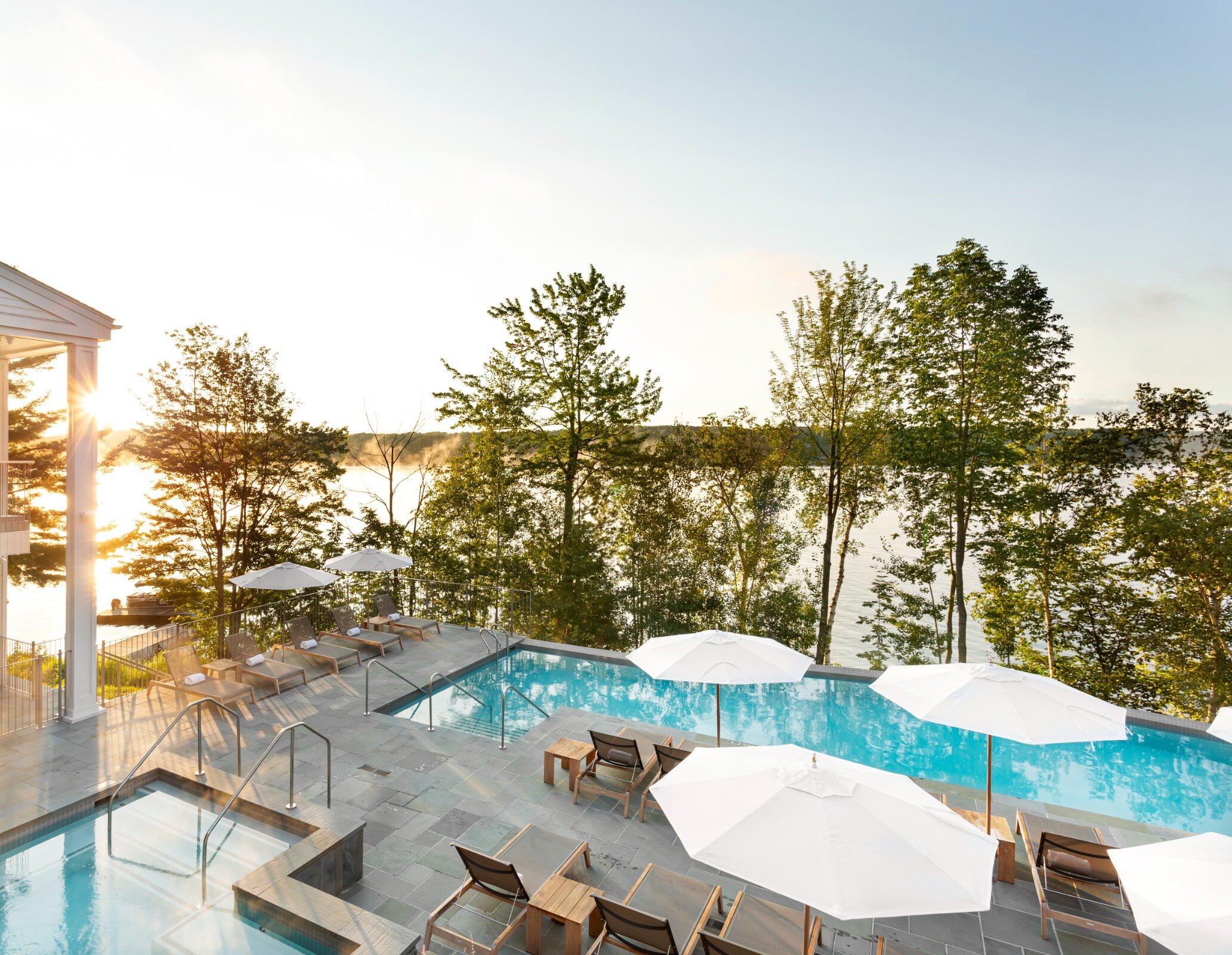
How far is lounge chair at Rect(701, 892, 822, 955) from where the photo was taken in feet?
12.7

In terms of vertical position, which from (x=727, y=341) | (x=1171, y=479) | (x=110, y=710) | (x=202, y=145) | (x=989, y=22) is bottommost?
(x=110, y=710)

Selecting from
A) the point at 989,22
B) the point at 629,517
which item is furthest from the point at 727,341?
the point at 989,22

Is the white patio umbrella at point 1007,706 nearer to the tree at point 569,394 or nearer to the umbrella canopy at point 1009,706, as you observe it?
the umbrella canopy at point 1009,706

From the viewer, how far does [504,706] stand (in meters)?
9.10

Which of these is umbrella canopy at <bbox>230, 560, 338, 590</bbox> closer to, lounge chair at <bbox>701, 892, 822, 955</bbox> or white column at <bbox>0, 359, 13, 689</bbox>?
white column at <bbox>0, 359, 13, 689</bbox>

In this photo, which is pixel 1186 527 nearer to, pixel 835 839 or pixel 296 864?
pixel 835 839

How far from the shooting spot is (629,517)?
60.5ft

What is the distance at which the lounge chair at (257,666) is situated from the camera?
9664 mm

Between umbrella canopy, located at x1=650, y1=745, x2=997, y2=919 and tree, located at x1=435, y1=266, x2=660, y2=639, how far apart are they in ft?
47.3

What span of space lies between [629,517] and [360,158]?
11.7 meters

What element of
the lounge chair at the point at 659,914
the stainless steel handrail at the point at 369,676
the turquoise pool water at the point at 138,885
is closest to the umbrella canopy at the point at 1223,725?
the lounge chair at the point at 659,914

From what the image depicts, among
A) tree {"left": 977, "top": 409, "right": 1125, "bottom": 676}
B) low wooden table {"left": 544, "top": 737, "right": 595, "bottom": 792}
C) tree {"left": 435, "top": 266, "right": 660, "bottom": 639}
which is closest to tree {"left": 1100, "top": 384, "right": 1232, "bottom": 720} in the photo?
tree {"left": 977, "top": 409, "right": 1125, "bottom": 676}

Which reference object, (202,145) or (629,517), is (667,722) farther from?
(202,145)

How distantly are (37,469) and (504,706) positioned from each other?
20692 millimetres
